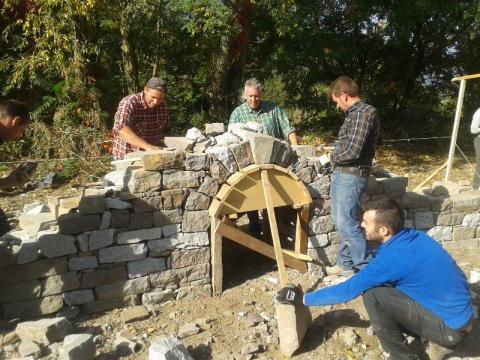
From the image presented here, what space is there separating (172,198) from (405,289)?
2187 millimetres

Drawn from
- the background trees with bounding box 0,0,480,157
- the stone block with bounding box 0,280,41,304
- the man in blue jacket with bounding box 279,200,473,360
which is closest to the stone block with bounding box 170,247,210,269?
the stone block with bounding box 0,280,41,304

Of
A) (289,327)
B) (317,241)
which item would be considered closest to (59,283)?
(289,327)

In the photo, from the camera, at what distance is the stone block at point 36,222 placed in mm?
4281

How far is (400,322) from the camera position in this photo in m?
3.16

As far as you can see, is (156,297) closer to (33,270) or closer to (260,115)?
(33,270)

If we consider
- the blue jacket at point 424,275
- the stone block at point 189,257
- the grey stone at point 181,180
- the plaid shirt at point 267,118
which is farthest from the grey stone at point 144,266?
the blue jacket at point 424,275

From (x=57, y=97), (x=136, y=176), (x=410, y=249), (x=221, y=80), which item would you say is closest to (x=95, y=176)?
(x=57, y=97)

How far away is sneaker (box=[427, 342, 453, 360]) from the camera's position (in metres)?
3.29

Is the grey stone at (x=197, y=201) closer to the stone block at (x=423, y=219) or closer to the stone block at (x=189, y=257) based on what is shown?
the stone block at (x=189, y=257)

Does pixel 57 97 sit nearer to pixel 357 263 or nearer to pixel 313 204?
pixel 313 204

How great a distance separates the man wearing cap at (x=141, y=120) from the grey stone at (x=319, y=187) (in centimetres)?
167

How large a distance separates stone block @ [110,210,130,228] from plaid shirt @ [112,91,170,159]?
39.5 inches

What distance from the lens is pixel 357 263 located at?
14.8ft

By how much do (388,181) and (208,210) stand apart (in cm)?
222
